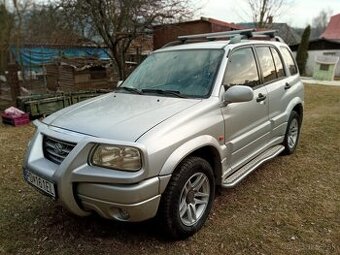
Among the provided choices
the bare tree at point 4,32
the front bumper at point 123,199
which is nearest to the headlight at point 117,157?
the front bumper at point 123,199

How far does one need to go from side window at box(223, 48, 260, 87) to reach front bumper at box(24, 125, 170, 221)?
1502mm

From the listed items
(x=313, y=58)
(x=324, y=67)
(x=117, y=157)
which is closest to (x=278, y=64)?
(x=117, y=157)

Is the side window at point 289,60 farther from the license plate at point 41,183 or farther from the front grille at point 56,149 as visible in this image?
the license plate at point 41,183

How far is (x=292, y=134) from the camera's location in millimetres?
5316

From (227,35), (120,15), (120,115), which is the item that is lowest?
(120,115)

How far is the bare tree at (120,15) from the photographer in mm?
9367

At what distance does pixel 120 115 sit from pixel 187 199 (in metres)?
0.98

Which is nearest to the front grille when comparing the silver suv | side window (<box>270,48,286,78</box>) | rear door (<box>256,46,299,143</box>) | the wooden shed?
the silver suv

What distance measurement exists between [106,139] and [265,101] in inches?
91.3

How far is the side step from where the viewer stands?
11.5 ft

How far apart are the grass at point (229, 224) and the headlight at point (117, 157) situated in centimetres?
70

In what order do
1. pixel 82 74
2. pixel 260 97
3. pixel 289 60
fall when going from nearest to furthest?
pixel 260 97
pixel 289 60
pixel 82 74

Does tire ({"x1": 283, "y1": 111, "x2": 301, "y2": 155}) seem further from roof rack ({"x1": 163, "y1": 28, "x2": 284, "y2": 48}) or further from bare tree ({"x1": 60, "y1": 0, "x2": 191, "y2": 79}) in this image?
bare tree ({"x1": 60, "y1": 0, "x2": 191, "y2": 79})

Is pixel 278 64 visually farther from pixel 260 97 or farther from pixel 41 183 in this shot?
pixel 41 183
